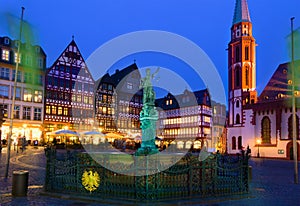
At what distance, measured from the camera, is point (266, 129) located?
2039 inches

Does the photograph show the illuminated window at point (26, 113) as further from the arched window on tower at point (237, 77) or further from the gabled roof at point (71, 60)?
the arched window on tower at point (237, 77)

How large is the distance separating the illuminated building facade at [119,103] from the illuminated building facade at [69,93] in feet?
8.76

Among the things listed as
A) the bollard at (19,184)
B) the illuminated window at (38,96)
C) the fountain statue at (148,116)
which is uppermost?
the illuminated window at (38,96)

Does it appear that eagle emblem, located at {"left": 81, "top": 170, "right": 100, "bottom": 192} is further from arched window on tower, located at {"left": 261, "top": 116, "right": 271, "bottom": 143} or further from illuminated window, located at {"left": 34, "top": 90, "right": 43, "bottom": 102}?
illuminated window, located at {"left": 34, "top": 90, "right": 43, "bottom": 102}

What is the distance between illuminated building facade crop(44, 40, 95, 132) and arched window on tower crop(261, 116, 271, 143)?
2783cm

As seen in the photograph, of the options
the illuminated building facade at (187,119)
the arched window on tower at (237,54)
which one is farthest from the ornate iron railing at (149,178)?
the illuminated building facade at (187,119)

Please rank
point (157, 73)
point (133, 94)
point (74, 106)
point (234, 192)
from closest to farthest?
point (234, 192)
point (157, 73)
point (74, 106)
point (133, 94)

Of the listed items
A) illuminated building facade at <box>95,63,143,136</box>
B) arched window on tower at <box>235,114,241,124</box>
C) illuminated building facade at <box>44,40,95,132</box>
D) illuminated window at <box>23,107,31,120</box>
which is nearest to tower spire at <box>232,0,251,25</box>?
arched window on tower at <box>235,114,241,124</box>

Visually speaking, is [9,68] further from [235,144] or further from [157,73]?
[157,73]

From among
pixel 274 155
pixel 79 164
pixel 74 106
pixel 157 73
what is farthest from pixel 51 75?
pixel 79 164

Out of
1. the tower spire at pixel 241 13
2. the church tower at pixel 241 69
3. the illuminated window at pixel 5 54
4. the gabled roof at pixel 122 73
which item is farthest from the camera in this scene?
the gabled roof at pixel 122 73

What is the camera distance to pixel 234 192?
468 inches

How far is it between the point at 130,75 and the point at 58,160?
5862cm

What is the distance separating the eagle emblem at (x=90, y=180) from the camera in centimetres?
1068
